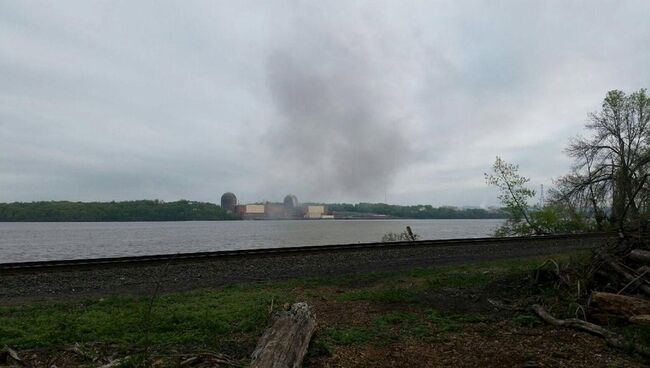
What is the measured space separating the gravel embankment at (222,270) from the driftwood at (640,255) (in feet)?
24.4

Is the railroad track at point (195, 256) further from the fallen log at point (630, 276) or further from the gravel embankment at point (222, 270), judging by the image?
the fallen log at point (630, 276)

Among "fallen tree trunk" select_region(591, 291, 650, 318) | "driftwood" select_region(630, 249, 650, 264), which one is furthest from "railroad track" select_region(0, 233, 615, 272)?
"driftwood" select_region(630, 249, 650, 264)

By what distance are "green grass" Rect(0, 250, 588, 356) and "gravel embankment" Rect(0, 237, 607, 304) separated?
3.84 feet

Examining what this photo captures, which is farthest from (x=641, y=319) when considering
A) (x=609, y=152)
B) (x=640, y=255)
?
(x=609, y=152)

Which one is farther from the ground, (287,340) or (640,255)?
(640,255)

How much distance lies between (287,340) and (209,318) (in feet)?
9.32

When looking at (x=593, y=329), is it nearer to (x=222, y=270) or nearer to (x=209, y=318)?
(x=209, y=318)

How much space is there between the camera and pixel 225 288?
461 inches

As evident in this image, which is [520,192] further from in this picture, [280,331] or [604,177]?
[280,331]

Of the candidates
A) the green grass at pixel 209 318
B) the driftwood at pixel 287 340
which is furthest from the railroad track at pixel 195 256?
the driftwood at pixel 287 340

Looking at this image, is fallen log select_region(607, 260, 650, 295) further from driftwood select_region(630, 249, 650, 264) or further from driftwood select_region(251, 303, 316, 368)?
driftwood select_region(251, 303, 316, 368)

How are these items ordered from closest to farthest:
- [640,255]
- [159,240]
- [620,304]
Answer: [620,304], [640,255], [159,240]

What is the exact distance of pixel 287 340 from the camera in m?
5.39

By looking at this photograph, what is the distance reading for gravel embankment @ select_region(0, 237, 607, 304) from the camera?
37.8ft
